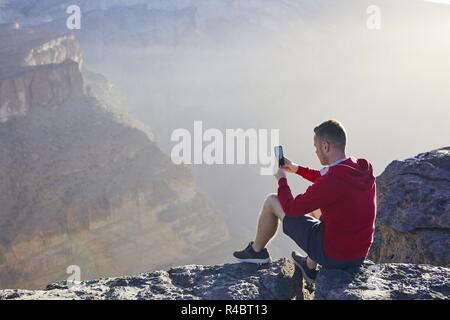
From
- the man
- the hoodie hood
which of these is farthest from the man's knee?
the hoodie hood

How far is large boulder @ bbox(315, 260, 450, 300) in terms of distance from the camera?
356 centimetres

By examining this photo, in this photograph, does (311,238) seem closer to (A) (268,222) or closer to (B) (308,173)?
(A) (268,222)

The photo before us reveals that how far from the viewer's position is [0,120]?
28.0m

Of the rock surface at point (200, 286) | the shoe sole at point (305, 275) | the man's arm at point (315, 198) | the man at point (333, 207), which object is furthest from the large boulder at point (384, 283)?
the man's arm at point (315, 198)

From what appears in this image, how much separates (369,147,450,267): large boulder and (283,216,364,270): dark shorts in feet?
6.82

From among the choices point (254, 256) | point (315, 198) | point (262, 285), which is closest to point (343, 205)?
point (315, 198)

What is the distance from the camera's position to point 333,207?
3721mm

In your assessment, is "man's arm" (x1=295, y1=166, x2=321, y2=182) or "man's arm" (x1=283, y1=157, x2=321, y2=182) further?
"man's arm" (x1=295, y1=166, x2=321, y2=182)

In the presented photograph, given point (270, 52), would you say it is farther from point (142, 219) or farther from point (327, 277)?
point (327, 277)

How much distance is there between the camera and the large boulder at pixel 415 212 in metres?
5.69

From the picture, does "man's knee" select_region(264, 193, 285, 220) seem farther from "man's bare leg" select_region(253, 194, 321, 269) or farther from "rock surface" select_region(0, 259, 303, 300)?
"rock surface" select_region(0, 259, 303, 300)

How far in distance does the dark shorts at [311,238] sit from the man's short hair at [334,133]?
0.76m

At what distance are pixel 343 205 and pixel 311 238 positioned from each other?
517 millimetres
